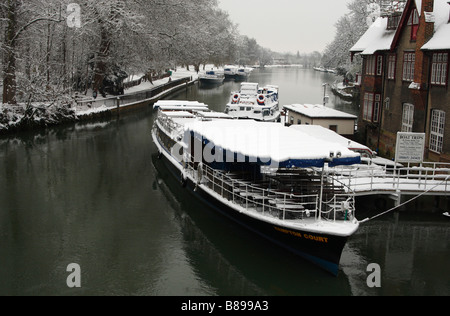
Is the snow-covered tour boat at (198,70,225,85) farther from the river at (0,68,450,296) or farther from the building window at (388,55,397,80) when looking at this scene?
the river at (0,68,450,296)

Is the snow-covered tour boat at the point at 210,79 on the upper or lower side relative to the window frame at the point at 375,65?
lower

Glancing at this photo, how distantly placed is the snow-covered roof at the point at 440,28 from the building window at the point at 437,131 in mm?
3638

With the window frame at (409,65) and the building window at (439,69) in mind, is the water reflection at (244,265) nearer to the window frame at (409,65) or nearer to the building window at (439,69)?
the building window at (439,69)

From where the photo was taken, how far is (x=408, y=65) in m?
31.5

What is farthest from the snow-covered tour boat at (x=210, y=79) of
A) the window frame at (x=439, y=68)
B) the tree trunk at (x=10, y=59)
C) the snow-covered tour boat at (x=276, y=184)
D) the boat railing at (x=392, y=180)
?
the boat railing at (x=392, y=180)

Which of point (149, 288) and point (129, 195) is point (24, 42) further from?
point (149, 288)

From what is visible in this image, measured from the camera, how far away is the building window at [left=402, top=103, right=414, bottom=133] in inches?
1235

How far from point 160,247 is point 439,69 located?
A: 18.6 metres

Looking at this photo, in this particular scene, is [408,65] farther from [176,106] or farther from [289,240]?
[289,240]

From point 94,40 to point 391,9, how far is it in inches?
1307

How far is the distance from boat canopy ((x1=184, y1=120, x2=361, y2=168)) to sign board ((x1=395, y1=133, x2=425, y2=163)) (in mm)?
6640

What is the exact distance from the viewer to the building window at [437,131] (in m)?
27.7
